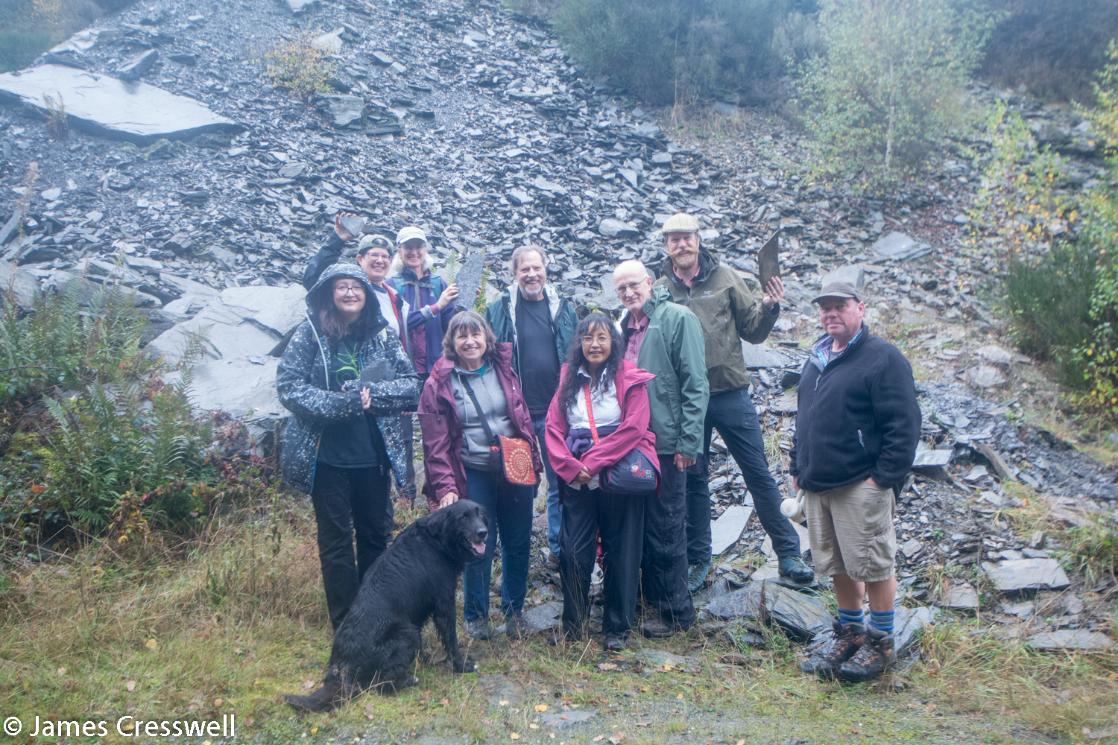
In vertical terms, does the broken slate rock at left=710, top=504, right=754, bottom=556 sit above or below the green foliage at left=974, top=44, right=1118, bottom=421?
below

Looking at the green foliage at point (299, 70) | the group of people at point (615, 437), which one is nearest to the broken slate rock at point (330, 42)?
the green foliage at point (299, 70)

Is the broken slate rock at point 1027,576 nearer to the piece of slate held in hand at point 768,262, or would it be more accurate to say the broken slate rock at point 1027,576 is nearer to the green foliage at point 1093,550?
the green foliage at point 1093,550

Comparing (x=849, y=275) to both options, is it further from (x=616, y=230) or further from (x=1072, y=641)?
(x=1072, y=641)

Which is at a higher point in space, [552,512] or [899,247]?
[899,247]

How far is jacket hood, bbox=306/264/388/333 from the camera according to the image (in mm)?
4273

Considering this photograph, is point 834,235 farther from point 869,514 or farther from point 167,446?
point 167,446

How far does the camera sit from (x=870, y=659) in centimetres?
407

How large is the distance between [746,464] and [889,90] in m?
11.0

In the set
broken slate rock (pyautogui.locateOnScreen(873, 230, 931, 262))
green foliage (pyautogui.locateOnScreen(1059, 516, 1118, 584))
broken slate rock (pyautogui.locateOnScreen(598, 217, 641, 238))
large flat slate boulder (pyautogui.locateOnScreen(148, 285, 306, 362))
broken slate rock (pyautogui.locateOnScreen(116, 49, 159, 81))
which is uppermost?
broken slate rock (pyautogui.locateOnScreen(116, 49, 159, 81))

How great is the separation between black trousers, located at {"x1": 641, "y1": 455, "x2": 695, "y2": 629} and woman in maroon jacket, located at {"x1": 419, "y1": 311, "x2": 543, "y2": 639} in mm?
743

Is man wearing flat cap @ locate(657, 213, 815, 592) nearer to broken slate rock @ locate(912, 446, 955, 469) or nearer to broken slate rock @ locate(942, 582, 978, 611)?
broken slate rock @ locate(942, 582, 978, 611)

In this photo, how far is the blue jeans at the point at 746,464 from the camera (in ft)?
16.4

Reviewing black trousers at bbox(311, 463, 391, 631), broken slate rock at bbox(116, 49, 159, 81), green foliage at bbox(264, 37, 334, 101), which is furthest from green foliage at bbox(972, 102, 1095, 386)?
broken slate rock at bbox(116, 49, 159, 81)

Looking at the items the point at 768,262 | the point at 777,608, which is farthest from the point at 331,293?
the point at 777,608
